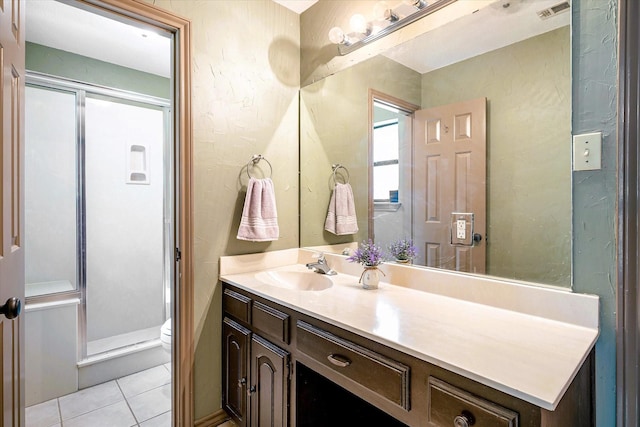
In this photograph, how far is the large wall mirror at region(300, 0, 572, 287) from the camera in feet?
3.62

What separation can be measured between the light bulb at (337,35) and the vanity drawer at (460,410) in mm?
1714

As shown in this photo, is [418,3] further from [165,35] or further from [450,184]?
[165,35]

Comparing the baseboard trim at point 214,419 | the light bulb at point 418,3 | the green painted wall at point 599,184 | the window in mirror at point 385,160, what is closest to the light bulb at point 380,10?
the light bulb at point 418,3

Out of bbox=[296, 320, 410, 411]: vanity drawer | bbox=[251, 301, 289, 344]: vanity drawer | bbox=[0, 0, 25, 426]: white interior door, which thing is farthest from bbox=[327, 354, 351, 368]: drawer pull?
bbox=[0, 0, 25, 426]: white interior door

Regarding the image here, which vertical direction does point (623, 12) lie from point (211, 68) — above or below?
below

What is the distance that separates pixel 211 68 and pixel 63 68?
60.1 inches

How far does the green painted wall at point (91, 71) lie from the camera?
89.2 inches

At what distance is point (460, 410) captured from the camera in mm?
760

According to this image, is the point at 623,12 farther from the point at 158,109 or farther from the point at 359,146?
the point at 158,109

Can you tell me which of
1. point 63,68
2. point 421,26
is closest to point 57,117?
point 63,68

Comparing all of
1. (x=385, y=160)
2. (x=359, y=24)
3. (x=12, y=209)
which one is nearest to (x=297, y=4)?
(x=359, y=24)

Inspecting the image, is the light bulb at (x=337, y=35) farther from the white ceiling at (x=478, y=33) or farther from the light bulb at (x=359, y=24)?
the white ceiling at (x=478, y=33)

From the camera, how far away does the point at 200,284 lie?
1.68 m

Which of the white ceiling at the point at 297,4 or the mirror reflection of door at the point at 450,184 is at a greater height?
the white ceiling at the point at 297,4
